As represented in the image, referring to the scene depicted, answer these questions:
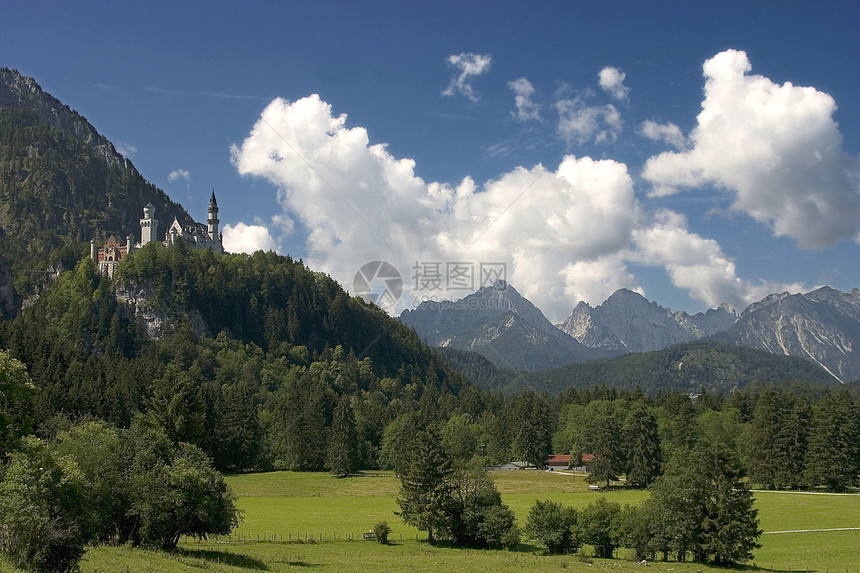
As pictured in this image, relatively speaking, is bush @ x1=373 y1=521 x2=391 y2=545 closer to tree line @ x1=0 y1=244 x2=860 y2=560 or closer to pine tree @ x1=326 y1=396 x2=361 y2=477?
tree line @ x1=0 y1=244 x2=860 y2=560

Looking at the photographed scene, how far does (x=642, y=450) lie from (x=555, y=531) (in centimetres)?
5291

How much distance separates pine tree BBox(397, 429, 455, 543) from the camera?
52.6 meters

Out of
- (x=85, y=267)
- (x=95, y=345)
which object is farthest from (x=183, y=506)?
(x=85, y=267)

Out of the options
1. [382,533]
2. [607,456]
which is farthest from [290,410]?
[382,533]

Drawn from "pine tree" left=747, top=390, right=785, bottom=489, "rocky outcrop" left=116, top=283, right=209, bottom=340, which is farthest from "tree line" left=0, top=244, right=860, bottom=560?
"rocky outcrop" left=116, top=283, right=209, bottom=340

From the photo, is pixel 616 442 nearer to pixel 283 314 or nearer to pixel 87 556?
pixel 87 556

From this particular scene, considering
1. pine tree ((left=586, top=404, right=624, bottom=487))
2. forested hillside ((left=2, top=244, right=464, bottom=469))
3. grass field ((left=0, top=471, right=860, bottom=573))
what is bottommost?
grass field ((left=0, top=471, right=860, bottom=573))

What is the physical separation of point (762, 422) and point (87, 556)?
90963 millimetres

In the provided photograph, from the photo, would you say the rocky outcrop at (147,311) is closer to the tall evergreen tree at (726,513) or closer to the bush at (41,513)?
the tall evergreen tree at (726,513)

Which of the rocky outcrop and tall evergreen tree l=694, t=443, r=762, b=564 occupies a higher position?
the rocky outcrop

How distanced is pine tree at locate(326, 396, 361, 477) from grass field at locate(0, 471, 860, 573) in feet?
57.6

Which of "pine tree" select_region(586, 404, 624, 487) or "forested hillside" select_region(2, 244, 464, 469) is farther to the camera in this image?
"pine tree" select_region(586, 404, 624, 487)

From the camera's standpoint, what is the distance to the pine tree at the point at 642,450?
96188 mm

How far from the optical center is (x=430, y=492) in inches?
2115
